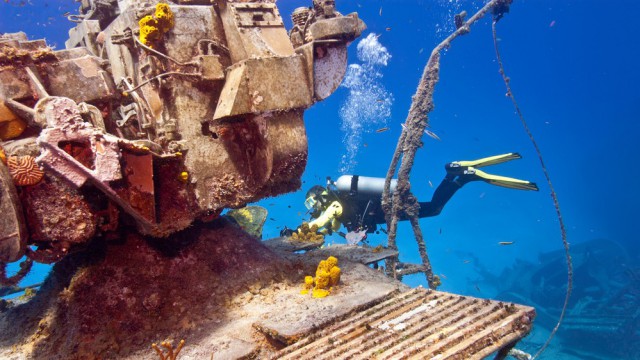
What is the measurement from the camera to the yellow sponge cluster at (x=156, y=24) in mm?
4312

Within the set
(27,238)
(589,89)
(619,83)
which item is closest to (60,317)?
(27,238)

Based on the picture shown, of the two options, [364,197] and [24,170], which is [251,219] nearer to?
[364,197]

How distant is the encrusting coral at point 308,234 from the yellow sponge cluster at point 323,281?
8.58 feet

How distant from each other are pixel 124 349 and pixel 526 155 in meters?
109

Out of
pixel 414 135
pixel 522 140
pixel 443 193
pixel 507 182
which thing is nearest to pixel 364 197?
pixel 443 193

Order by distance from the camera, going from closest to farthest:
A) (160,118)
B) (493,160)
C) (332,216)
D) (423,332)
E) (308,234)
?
(423,332) → (160,118) → (308,234) → (332,216) → (493,160)

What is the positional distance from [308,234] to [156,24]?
493 cm

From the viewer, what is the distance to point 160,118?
182 inches

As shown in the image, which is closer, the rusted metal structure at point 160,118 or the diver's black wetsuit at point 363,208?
the rusted metal structure at point 160,118

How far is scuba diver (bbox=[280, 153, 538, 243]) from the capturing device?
8898 mm

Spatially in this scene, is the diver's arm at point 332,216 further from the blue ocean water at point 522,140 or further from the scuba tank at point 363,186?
the blue ocean water at point 522,140

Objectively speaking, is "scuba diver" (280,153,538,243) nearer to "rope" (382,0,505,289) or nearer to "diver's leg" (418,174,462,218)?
"diver's leg" (418,174,462,218)

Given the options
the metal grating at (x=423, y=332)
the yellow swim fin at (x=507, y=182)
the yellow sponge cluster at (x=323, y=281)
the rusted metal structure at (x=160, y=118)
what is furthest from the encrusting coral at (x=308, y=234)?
the yellow swim fin at (x=507, y=182)

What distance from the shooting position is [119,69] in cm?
524
